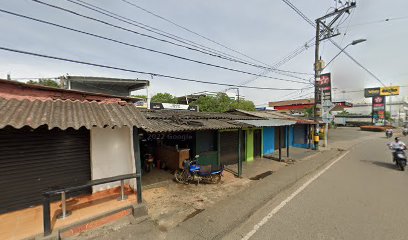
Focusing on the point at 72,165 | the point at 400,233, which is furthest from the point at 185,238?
the point at 400,233

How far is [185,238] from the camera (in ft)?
14.1

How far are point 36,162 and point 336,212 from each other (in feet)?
27.8

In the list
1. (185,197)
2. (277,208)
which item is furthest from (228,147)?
(277,208)

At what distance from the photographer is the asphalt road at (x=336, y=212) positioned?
435cm

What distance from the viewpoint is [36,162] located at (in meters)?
5.38

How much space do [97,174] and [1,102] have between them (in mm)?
3118

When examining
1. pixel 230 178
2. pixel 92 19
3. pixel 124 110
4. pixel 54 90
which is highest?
pixel 92 19

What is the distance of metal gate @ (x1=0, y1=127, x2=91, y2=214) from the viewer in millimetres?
5012

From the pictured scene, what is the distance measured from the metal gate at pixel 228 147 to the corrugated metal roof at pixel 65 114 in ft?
19.3

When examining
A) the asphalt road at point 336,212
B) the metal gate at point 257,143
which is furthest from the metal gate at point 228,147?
the asphalt road at point 336,212

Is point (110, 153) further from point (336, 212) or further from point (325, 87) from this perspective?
point (325, 87)

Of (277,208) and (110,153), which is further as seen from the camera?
(110,153)

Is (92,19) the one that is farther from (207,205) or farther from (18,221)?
(207,205)

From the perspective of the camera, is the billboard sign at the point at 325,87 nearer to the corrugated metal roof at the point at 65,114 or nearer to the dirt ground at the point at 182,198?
the dirt ground at the point at 182,198
